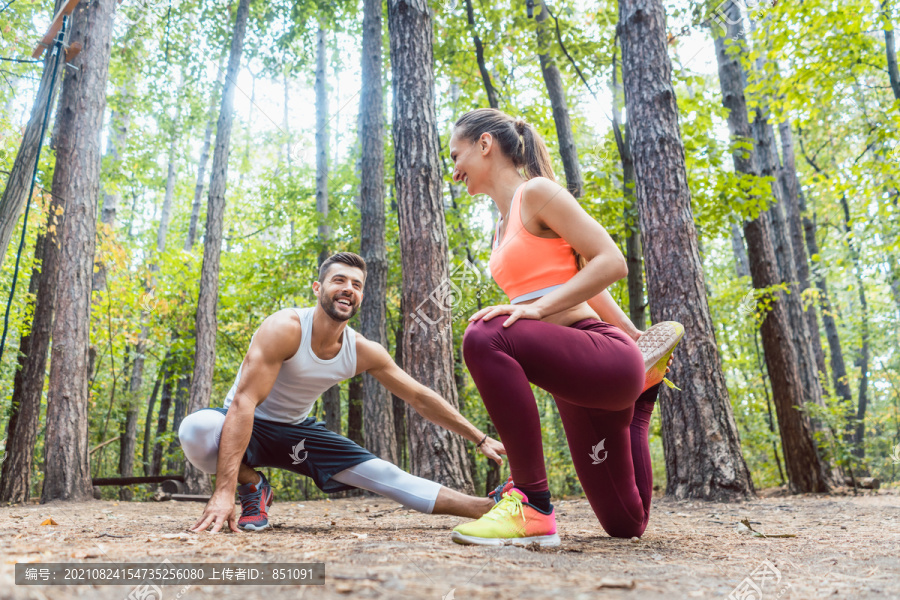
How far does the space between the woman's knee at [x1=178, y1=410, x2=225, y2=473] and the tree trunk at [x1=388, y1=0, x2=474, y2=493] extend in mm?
2191

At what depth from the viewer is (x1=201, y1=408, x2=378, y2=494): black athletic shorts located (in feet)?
10.4

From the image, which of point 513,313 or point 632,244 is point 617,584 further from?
point 632,244

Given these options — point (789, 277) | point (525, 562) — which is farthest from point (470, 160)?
point (789, 277)

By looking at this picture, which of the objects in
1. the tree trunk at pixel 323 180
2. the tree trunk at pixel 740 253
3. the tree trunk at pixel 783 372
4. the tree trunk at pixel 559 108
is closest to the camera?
the tree trunk at pixel 783 372

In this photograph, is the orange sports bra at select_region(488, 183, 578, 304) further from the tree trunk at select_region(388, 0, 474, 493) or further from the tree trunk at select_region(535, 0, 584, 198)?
the tree trunk at select_region(535, 0, 584, 198)

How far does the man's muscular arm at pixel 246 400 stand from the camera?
2.58m

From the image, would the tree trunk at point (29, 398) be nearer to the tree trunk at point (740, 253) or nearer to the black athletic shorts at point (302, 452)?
the black athletic shorts at point (302, 452)

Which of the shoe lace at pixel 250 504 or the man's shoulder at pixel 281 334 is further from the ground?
the man's shoulder at pixel 281 334

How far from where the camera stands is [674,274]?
5.13 metres

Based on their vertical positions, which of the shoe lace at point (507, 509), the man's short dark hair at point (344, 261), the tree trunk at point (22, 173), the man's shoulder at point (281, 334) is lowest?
the shoe lace at point (507, 509)

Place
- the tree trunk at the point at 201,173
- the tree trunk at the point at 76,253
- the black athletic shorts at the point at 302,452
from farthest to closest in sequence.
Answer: the tree trunk at the point at 201,173 → the tree trunk at the point at 76,253 → the black athletic shorts at the point at 302,452

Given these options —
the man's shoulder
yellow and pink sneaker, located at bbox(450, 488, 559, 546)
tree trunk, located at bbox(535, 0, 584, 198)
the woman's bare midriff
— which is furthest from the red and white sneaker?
tree trunk, located at bbox(535, 0, 584, 198)

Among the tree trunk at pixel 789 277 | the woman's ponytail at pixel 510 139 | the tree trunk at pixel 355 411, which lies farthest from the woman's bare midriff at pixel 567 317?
the tree trunk at pixel 355 411

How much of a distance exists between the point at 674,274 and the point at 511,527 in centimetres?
362
